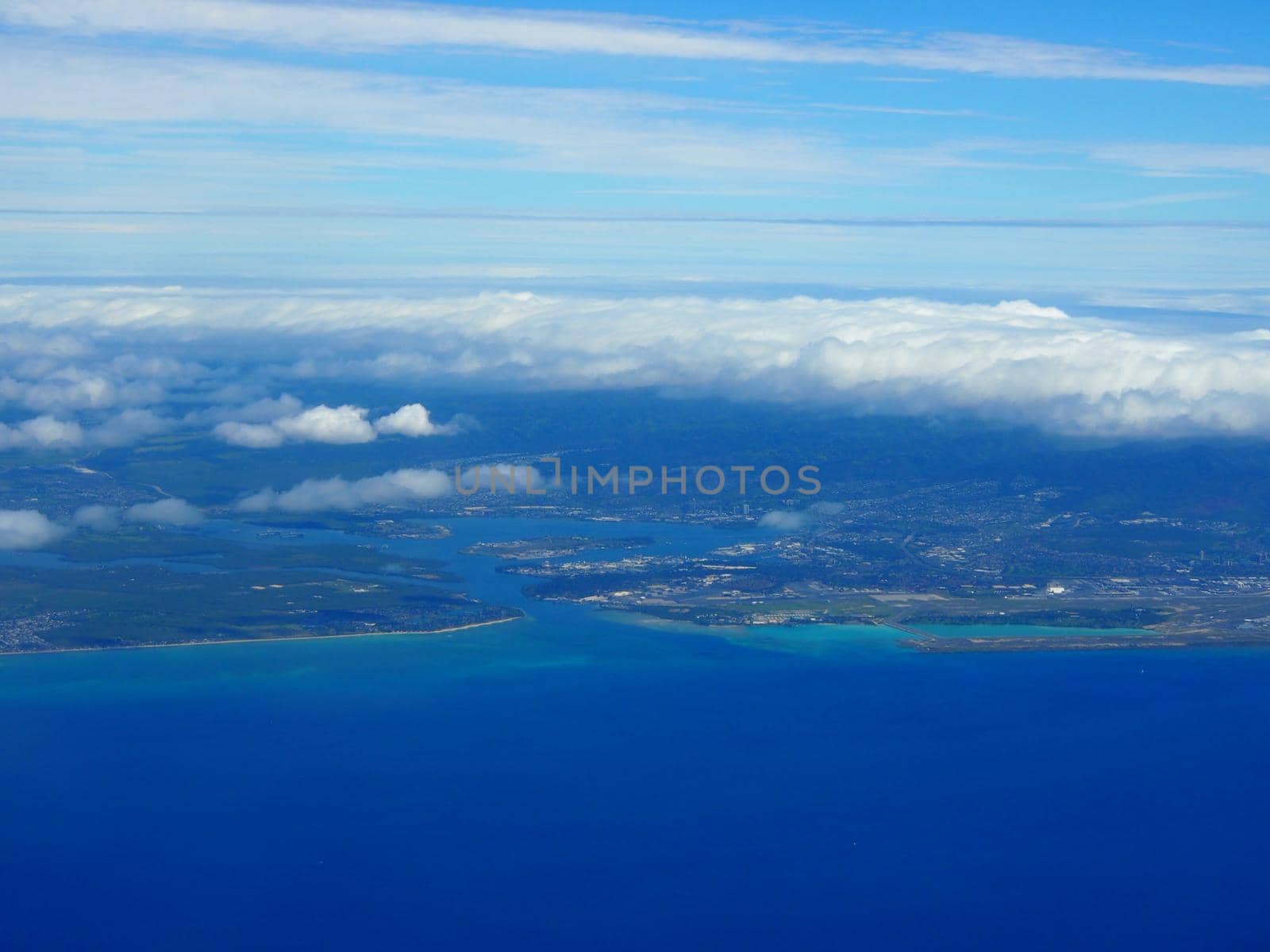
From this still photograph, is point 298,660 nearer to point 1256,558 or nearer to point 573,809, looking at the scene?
point 573,809

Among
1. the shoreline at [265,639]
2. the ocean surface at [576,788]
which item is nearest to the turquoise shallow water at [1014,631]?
the ocean surface at [576,788]

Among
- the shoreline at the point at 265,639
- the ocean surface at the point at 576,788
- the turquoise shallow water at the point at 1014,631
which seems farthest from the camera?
the turquoise shallow water at the point at 1014,631

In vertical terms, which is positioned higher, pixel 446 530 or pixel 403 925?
pixel 446 530

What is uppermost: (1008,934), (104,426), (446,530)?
(104,426)

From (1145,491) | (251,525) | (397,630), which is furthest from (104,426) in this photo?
(1145,491)

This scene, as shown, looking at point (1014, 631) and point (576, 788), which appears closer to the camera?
point (576, 788)

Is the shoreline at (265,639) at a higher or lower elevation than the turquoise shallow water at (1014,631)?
higher

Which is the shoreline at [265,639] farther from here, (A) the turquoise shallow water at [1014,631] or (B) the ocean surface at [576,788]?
(A) the turquoise shallow water at [1014,631]
